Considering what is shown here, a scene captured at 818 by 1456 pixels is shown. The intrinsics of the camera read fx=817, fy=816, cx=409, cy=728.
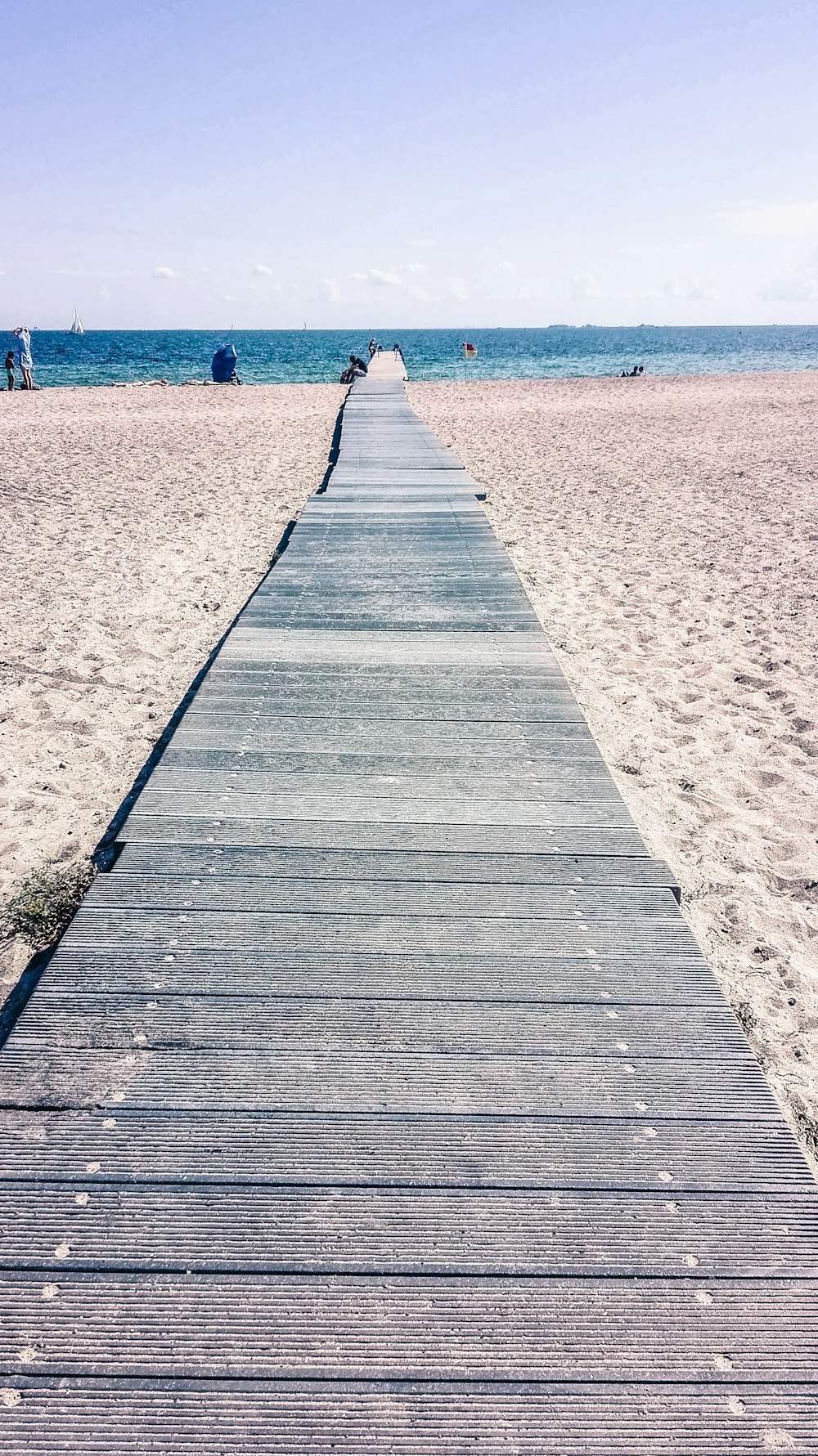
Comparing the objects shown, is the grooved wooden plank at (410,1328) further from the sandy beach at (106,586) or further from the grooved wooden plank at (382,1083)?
the sandy beach at (106,586)

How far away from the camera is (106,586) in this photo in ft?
25.0

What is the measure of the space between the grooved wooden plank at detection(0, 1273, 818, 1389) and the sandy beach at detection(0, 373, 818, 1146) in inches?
39.3

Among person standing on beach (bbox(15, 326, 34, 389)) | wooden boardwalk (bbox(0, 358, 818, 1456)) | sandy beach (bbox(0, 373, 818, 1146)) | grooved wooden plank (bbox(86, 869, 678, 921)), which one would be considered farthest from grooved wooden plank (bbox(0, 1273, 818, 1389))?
person standing on beach (bbox(15, 326, 34, 389))

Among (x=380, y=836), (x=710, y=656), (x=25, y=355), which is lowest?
(x=380, y=836)

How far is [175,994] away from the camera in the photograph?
244 cm

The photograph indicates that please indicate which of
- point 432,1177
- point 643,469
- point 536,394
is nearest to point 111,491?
point 643,469

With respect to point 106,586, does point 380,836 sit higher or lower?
lower

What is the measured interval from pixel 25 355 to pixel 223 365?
7.37 metres

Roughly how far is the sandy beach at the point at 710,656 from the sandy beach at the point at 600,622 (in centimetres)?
2

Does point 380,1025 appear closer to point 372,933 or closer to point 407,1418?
point 372,933

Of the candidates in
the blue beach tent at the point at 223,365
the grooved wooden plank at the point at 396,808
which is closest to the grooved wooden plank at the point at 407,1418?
the grooved wooden plank at the point at 396,808

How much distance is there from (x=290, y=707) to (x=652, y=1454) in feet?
11.1

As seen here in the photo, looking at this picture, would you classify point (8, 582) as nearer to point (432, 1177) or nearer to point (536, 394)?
point (432, 1177)

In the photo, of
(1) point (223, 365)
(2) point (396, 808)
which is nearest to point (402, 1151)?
(2) point (396, 808)
